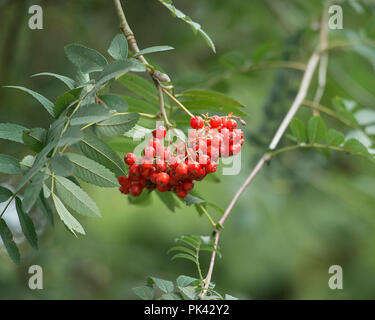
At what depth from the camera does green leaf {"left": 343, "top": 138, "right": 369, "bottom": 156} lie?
1.54 meters

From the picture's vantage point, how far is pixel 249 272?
4.60 m

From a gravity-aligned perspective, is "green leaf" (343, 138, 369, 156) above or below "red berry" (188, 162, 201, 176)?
above

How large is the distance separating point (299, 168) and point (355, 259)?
8.74 ft

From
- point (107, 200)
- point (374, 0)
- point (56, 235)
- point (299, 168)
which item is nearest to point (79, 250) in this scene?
point (56, 235)

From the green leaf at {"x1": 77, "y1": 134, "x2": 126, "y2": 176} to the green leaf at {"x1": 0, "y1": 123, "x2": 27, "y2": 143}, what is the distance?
0.51 feet

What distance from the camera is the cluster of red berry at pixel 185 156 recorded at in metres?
1.22

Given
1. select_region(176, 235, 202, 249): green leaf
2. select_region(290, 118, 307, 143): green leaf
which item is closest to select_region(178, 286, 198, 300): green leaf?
select_region(176, 235, 202, 249): green leaf

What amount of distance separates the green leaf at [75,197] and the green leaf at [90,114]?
18 centimetres

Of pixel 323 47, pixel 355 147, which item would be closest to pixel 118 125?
pixel 355 147

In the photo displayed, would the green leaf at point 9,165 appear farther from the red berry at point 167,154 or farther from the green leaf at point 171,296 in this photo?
the green leaf at point 171,296

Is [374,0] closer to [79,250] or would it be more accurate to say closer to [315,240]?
[79,250]

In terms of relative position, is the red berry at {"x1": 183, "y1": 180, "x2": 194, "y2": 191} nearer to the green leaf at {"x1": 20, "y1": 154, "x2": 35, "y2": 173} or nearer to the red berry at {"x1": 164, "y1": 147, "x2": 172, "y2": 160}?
the red berry at {"x1": 164, "y1": 147, "x2": 172, "y2": 160}

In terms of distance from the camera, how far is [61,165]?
98 centimetres

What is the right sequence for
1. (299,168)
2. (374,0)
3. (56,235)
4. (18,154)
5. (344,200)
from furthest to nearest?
(344,200), (299,168), (56,235), (374,0), (18,154)
